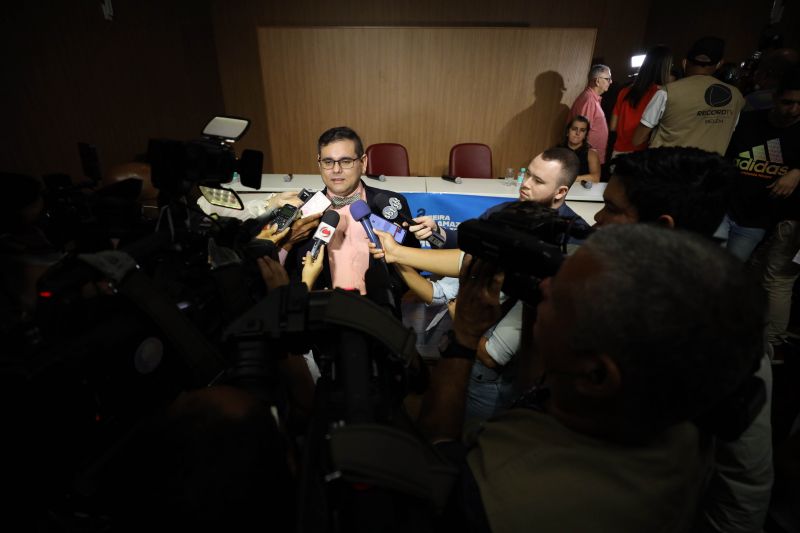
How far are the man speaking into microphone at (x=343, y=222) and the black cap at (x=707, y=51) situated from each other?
2.35 meters

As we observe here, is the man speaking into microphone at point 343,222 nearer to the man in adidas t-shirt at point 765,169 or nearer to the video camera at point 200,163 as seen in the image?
the video camera at point 200,163

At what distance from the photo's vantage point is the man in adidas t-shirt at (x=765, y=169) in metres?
2.15

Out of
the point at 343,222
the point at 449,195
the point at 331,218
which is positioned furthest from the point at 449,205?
the point at 331,218

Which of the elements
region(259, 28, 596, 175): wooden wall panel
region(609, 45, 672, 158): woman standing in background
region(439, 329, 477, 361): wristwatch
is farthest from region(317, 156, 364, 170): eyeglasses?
region(259, 28, 596, 175): wooden wall panel

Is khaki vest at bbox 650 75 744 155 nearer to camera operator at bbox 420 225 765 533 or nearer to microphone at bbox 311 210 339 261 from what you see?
microphone at bbox 311 210 339 261

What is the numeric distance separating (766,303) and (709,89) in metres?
2.94

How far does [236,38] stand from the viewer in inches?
188

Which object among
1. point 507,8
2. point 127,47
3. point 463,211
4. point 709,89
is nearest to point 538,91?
point 507,8

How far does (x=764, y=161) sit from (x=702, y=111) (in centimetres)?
56

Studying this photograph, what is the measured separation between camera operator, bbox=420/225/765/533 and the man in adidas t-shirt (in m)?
2.12

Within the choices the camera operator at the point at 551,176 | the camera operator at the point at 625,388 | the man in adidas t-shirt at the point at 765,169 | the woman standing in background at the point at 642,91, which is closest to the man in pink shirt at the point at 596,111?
the woman standing in background at the point at 642,91

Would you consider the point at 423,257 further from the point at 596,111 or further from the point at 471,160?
the point at 596,111

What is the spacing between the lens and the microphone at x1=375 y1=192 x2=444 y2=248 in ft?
5.04

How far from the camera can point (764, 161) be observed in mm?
2307
